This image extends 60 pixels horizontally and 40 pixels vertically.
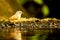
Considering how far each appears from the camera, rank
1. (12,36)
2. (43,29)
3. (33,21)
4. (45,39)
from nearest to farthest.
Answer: (45,39) < (12,36) < (43,29) < (33,21)

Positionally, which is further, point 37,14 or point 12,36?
point 37,14

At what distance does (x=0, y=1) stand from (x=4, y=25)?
2.73 m

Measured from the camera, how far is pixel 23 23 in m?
8.47

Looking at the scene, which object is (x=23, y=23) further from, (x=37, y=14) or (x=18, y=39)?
(x=37, y=14)

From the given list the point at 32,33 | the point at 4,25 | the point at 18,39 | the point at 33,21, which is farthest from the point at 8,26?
the point at 18,39

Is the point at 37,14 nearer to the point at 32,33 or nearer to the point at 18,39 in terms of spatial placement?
the point at 32,33

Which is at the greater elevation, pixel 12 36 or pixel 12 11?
pixel 12 11

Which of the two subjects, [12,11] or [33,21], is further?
[12,11]

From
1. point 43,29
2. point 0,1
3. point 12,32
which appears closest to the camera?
point 12,32

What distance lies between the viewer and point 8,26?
27.3 feet

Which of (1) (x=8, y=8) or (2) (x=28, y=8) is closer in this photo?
(2) (x=28, y=8)

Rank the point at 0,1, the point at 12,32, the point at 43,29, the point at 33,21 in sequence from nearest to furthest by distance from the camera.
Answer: the point at 12,32
the point at 43,29
the point at 33,21
the point at 0,1

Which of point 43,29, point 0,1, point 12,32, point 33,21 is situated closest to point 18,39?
point 12,32

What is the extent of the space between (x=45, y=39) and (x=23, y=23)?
7.55 feet
